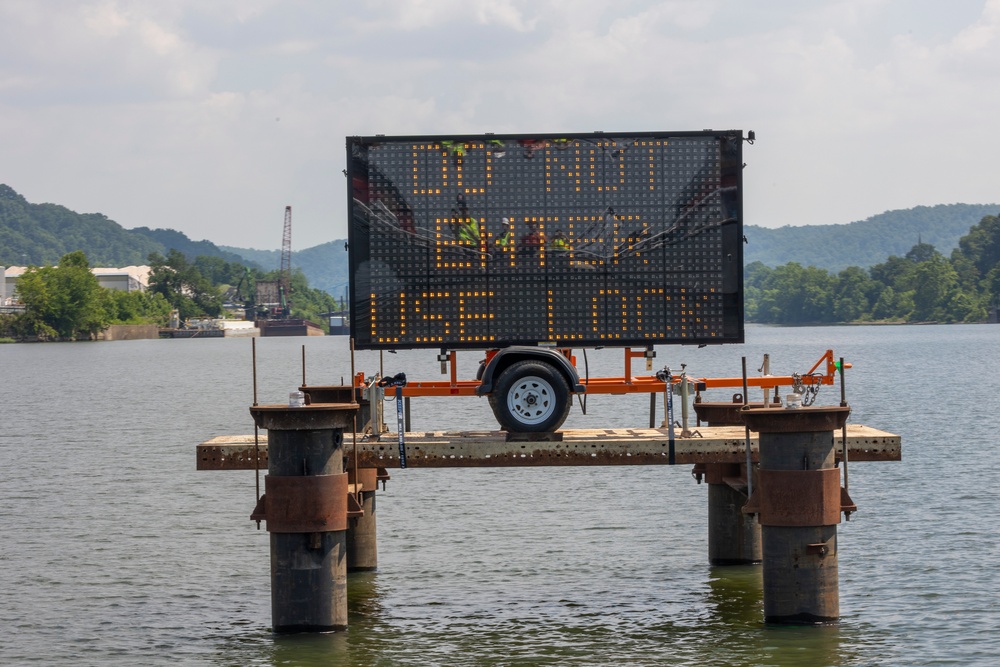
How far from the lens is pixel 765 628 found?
26891mm

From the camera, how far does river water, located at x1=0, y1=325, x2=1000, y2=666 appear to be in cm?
2755

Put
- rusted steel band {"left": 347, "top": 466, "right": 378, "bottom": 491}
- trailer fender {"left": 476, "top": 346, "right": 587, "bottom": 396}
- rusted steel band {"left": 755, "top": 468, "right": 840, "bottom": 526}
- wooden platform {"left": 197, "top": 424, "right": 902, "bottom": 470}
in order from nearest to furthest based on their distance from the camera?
rusted steel band {"left": 755, "top": 468, "right": 840, "bottom": 526} < wooden platform {"left": 197, "top": 424, "right": 902, "bottom": 470} < trailer fender {"left": 476, "top": 346, "right": 587, "bottom": 396} < rusted steel band {"left": 347, "top": 466, "right": 378, "bottom": 491}

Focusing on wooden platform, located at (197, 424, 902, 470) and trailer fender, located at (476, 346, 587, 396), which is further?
trailer fender, located at (476, 346, 587, 396)

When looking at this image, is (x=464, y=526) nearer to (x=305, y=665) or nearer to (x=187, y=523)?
(x=187, y=523)

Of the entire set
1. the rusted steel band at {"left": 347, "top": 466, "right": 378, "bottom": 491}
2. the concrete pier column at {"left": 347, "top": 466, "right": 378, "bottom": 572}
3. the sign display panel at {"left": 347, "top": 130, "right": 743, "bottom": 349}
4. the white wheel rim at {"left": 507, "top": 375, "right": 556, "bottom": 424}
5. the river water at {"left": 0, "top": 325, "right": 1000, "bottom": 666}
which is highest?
the sign display panel at {"left": 347, "top": 130, "right": 743, "bottom": 349}

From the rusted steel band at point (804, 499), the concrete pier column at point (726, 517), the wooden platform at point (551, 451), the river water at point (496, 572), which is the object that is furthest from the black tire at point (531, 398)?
the concrete pier column at point (726, 517)

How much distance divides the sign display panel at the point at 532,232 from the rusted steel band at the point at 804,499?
450 centimetres

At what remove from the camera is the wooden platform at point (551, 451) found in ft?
85.4

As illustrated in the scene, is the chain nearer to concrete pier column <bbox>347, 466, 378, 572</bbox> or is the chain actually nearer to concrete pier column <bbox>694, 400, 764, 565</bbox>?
concrete pier column <bbox>694, 400, 764, 565</bbox>

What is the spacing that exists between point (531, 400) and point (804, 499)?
5.15 m

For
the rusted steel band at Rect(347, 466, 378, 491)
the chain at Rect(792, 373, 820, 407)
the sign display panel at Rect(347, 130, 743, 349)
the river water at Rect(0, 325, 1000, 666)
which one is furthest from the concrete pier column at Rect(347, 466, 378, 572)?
the chain at Rect(792, 373, 820, 407)

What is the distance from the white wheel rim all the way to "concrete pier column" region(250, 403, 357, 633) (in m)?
3.26

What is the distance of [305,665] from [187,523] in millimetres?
19876

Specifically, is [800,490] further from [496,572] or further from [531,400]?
[496,572]
